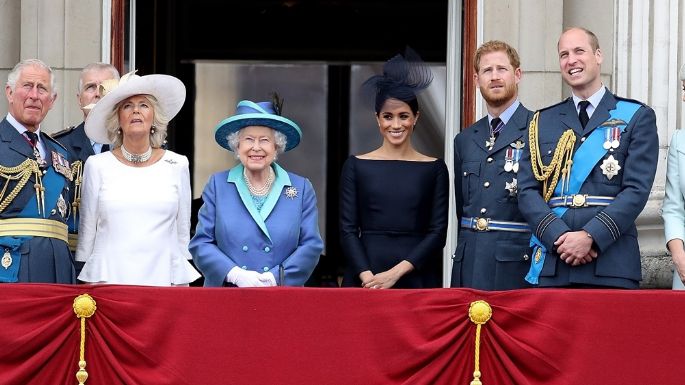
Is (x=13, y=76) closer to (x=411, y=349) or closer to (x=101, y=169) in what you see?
(x=101, y=169)

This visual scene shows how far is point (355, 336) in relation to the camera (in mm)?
6035

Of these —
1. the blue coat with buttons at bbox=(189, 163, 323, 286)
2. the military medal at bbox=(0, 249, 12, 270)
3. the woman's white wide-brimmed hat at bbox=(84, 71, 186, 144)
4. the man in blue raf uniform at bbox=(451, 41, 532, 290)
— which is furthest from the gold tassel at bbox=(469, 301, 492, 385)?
the military medal at bbox=(0, 249, 12, 270)

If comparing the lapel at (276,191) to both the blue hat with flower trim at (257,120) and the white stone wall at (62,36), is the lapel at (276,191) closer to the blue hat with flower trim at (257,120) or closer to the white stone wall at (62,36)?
the blue hat with flower trim at (257,120)

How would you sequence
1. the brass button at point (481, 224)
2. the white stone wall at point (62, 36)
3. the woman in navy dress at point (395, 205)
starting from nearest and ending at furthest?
the brass button at point (481, 224) → the woman in navy dress at point (395, 205) → the white stone wall at point (62, 36)

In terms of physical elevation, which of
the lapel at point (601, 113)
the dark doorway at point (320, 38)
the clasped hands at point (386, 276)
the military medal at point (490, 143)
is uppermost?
the dark doorway at point (320, 38)

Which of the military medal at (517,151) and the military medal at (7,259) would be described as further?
the military medal at (517,151)

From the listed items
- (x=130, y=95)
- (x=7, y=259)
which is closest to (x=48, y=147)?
(x=130, y=95)

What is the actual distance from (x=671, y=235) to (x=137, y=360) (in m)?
2.44

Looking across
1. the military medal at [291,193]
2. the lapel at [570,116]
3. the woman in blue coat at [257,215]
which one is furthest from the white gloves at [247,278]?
the lapel at [570,116]

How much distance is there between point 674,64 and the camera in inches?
341

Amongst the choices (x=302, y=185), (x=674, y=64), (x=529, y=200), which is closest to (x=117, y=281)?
(x=302, y=185)

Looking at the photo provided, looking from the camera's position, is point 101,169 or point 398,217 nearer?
point 101,169

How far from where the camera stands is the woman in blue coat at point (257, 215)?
6.64m

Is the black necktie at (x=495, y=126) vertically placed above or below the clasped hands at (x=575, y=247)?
above
